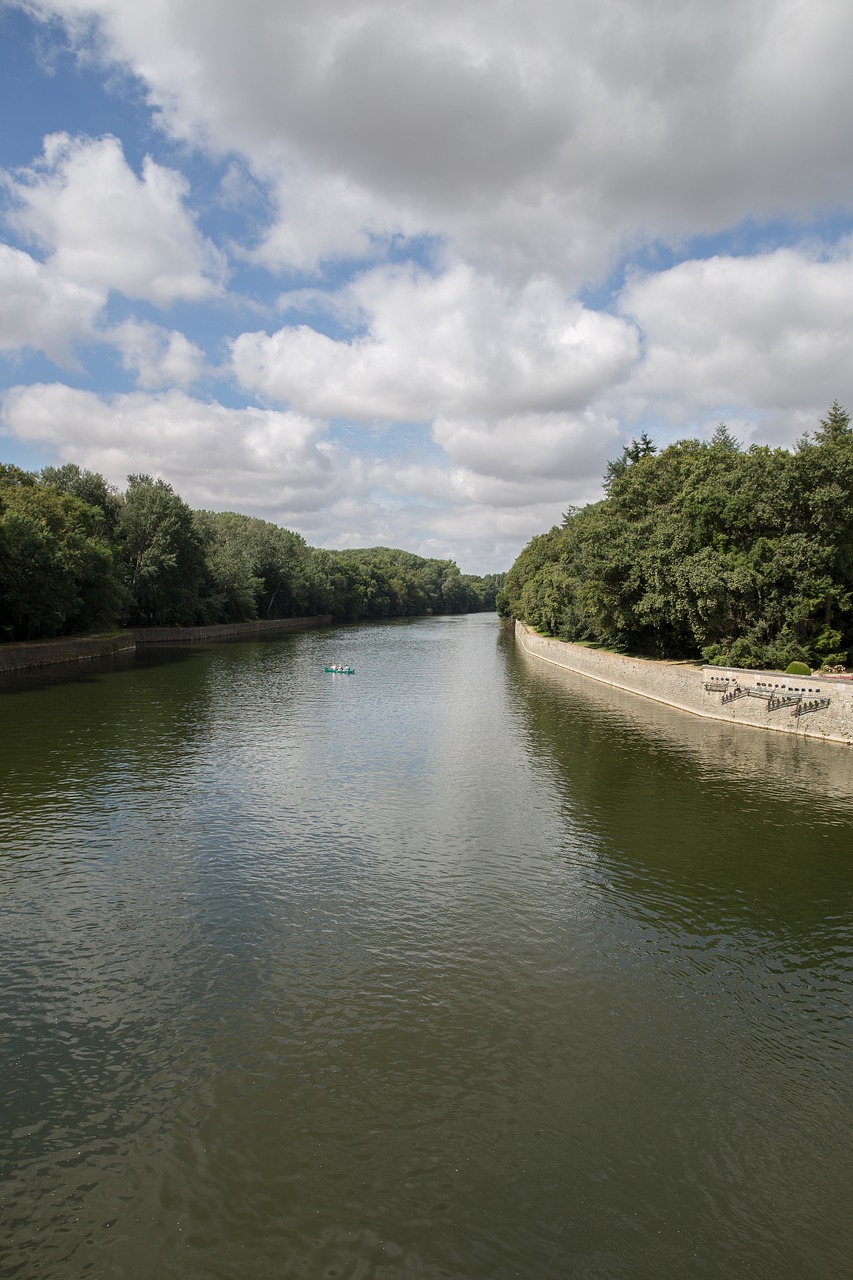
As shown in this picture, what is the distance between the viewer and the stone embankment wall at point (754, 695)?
34000mm

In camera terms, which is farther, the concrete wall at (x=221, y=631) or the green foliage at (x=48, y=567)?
the concrete wall at (x=221, y=631)

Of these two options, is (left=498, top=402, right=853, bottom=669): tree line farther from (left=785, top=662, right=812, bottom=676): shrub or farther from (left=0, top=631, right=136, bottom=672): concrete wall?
(left=0, top=631, right=136, bottom=672): concrete wall

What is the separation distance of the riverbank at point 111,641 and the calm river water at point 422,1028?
108 feet

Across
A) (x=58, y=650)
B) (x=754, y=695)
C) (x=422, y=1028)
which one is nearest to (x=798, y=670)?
(x=754, y=695)

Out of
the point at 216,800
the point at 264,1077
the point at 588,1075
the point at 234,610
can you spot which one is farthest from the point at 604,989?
the point at 234,610

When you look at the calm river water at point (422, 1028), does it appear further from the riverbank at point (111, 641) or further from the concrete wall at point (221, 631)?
the concrete wall at point (221, 631)

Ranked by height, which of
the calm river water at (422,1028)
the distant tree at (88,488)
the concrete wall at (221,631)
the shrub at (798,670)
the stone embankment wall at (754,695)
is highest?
the distant tree at (88,488)

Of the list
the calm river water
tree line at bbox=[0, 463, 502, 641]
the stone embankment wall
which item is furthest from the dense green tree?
the calm river water

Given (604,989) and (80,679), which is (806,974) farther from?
(80,679)

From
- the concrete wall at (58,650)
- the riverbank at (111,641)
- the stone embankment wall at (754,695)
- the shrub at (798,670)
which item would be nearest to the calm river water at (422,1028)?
the stone embankment wall at (754,695)

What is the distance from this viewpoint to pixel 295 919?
15.5 metres

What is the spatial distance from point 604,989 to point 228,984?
6.74 meters

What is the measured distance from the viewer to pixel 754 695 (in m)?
37.5

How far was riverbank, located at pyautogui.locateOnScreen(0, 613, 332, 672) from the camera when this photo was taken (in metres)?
55.2
